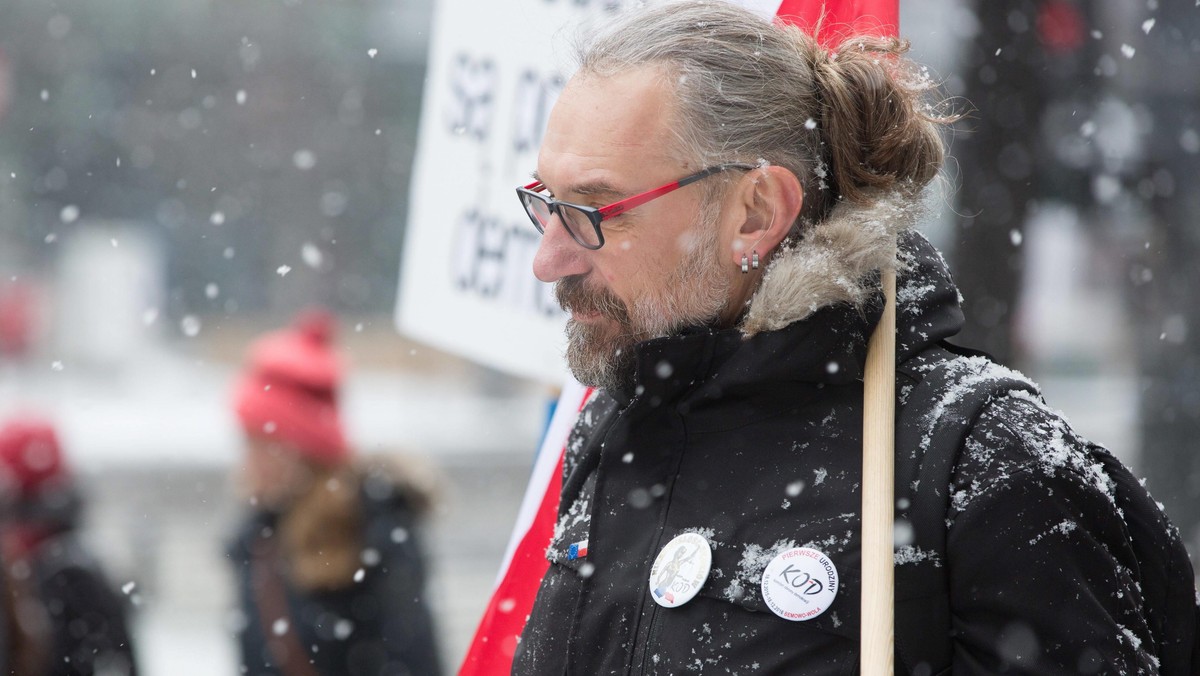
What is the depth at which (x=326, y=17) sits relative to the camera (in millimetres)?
15523

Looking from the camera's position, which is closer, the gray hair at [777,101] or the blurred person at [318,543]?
the gray hair at [777,101]

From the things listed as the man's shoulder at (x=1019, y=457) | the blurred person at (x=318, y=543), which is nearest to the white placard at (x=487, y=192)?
the man's shoulder at (x=1019, y=457)

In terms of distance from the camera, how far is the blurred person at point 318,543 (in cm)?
407

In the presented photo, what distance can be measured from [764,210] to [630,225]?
22cm

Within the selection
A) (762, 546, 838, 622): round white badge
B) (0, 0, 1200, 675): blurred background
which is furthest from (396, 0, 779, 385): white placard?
(0, 0, 1200, 675): blurred background

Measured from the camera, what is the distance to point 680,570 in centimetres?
174

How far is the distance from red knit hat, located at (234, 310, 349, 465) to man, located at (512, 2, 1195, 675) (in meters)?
2.46

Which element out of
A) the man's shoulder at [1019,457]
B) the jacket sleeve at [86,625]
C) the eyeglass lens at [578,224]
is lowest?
the jacket sleeve at [86,625]

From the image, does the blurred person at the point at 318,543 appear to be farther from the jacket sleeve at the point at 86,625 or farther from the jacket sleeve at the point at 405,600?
the jacket sleeve at the point at 86,625

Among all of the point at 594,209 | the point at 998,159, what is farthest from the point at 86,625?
the point at 998,159

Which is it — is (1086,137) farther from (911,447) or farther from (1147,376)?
(911,447)

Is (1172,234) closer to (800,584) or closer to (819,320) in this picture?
(819,320)

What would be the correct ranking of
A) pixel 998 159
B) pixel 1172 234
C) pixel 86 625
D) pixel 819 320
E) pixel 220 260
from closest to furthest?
pixel 819 320
pixel 86 625
pixel 998 159
pixel 1172 234
pixel 220 260

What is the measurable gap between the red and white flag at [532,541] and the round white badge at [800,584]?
89 centimetres
